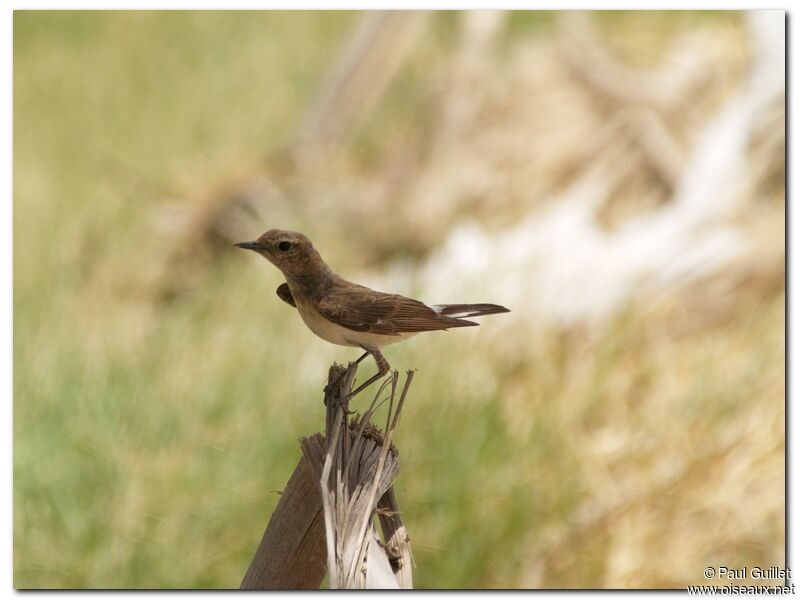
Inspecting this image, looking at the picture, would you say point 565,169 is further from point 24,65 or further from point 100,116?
point 24,65

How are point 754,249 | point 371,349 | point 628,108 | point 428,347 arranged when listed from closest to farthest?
point 371,349, point 428,347, point 754,249, point 628,108

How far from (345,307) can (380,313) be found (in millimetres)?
66

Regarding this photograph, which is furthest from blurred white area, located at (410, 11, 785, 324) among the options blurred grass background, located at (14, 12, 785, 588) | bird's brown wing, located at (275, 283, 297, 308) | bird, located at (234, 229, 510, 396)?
bird, located at (234, 229, 510, 396)

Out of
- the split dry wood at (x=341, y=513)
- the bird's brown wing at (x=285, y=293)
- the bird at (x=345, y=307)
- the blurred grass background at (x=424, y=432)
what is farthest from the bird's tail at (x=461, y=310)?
the blurred grass background at (x=424, y=432)

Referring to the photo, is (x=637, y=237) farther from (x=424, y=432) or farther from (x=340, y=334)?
(x=340, y=334)

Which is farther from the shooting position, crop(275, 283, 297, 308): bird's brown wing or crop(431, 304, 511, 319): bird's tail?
crop(275, 283, 297, 308): bird's brown wing

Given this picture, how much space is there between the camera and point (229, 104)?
762 cm

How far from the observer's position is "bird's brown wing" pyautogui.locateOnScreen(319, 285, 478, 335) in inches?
77.2

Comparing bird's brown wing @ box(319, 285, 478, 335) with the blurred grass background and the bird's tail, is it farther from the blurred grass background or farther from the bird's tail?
the blurred grass background

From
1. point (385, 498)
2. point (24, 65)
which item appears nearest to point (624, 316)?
point (385, 498)

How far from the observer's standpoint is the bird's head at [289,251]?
1991 mm

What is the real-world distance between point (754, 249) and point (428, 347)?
7.07 ft

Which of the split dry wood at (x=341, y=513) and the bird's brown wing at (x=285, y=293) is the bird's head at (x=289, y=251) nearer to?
the bird's brown wing at (x=285, y=293)

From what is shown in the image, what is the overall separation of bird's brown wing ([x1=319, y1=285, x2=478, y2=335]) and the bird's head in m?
0.08
